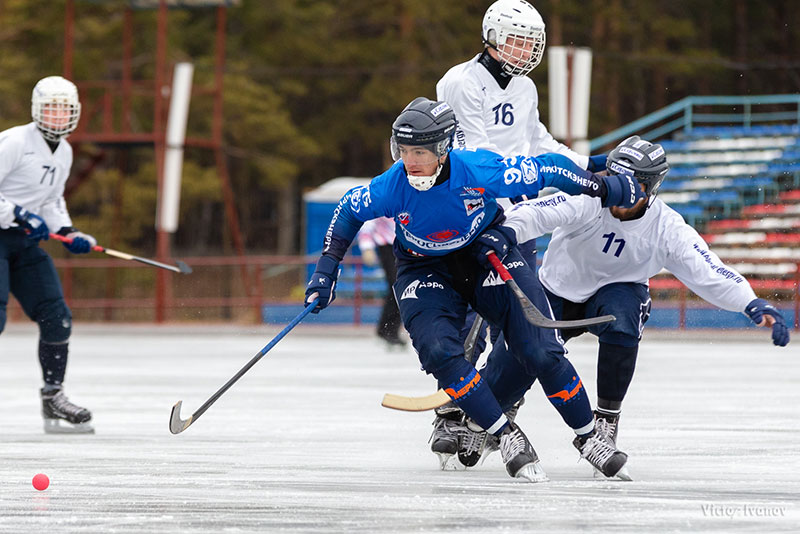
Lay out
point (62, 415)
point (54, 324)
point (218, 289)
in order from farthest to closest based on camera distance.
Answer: point (218, 289) → point (54, 324) → point (62, 415)

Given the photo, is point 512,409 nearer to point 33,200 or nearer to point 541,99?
point 33,200

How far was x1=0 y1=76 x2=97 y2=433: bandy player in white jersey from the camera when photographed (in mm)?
8180

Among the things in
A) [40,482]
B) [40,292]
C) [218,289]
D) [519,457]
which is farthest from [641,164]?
[218,289]

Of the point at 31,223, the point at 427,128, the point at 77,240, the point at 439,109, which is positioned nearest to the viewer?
the point at 427,128

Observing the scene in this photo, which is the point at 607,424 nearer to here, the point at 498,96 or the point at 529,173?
the point at 529,173

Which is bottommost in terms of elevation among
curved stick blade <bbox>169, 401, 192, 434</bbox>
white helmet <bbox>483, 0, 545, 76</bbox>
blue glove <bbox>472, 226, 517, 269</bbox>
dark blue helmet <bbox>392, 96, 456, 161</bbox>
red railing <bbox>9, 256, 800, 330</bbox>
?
red railing <bbox>9, 256, 800, 330</bbox>

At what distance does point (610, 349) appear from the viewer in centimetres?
621

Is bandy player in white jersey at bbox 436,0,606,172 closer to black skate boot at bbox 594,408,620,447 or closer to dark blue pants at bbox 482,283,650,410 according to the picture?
dark blue pants at bbox 482,283,650,410

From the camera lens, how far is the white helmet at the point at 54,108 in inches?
327

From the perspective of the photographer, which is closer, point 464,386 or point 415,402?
point 464,386

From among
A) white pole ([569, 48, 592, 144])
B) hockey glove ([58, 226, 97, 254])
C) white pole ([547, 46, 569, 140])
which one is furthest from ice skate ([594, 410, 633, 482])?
white pole ([547, 46, 569, 140])

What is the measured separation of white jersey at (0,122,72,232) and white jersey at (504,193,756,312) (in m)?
3.24

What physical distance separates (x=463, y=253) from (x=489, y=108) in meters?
1.13

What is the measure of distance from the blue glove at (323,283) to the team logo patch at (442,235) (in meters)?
0.44
